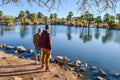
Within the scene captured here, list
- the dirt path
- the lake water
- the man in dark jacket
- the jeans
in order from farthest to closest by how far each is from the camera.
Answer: the lake water → the jeans → the man in dark jacket → the dirt path

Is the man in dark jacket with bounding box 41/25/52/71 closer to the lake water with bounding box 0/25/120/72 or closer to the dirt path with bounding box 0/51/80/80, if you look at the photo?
the dirt path with bounding box 0/51/80/80

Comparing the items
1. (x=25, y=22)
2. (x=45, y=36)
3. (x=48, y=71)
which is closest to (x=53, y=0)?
(x=45, y=36)

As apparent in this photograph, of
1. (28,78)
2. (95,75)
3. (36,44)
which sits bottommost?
(95,75)

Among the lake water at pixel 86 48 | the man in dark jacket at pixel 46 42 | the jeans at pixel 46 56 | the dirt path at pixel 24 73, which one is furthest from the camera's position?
the lake water at pixel 86 48

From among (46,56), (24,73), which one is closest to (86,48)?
(46,56)

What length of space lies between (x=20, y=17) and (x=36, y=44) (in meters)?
105

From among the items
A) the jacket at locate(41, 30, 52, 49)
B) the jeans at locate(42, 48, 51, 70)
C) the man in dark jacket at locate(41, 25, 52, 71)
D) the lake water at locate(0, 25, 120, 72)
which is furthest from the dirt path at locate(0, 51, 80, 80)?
the lake water at locate(0, 25, 120, 72)

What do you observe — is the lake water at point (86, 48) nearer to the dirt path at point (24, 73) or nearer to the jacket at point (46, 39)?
the dirt path at point (24, 73)

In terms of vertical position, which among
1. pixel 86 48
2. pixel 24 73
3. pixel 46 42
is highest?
pixel 46 42

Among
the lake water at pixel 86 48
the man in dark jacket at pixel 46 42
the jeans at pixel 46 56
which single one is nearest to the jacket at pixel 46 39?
the man in dark jacket at pixel 46 42

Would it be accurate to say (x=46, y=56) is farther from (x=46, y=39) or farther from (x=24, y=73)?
(x=24, y=73)

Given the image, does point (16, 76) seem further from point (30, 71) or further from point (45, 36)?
point (45, 36)

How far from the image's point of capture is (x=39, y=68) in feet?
28.6

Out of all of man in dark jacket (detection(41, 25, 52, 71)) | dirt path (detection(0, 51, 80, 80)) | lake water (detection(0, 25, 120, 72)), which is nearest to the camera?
dirt path (detection(0, 51, 80, 80))
